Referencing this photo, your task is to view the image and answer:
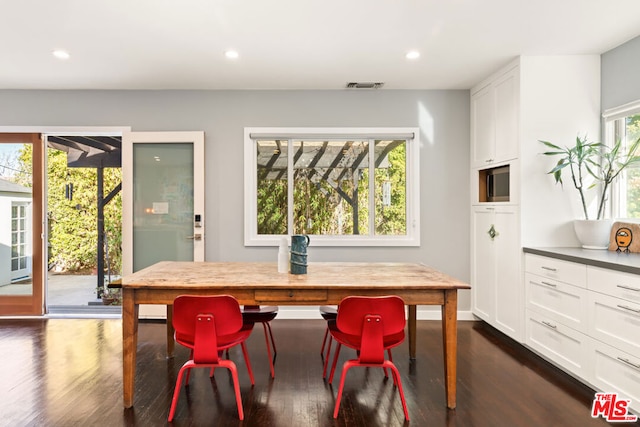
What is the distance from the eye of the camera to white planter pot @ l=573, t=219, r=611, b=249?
295 cm

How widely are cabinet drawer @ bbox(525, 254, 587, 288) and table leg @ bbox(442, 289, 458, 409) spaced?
1104mm

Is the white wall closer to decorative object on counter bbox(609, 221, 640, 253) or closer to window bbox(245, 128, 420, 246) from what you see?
decorative object on counter bbox(609, 221, 640, 253)

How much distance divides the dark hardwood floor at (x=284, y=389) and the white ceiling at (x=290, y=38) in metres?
2.63

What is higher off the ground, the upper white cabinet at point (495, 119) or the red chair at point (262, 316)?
the upper white cabinet at point (495, 119)

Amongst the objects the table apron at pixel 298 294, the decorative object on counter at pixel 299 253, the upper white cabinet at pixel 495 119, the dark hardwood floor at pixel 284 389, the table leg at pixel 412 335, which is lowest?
the dark hardwood floor at pixel 284 389

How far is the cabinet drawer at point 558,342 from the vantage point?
8.34 ft

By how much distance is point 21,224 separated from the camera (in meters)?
4.17

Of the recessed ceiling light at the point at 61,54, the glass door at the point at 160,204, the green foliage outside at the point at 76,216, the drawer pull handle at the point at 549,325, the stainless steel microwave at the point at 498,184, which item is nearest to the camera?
the drawer pull handle at the point at 549,325

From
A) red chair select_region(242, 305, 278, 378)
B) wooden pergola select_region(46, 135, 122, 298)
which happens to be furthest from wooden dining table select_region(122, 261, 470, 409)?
wooden pergola select_region(46, 135, 122, 298)

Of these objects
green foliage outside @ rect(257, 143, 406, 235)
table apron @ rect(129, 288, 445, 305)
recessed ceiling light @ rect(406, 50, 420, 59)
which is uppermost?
recessed ceiling light @ rect(406, 50, 420, 59)

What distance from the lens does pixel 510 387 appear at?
2529 mm

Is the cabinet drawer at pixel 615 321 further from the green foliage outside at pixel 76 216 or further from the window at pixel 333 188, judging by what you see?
the green foliage outside at pixel 76 216

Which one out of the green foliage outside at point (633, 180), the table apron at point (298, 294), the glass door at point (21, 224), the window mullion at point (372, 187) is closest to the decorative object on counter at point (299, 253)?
the table apron at point (298, 294)

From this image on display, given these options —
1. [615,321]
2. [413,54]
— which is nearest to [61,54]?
[413,54]
